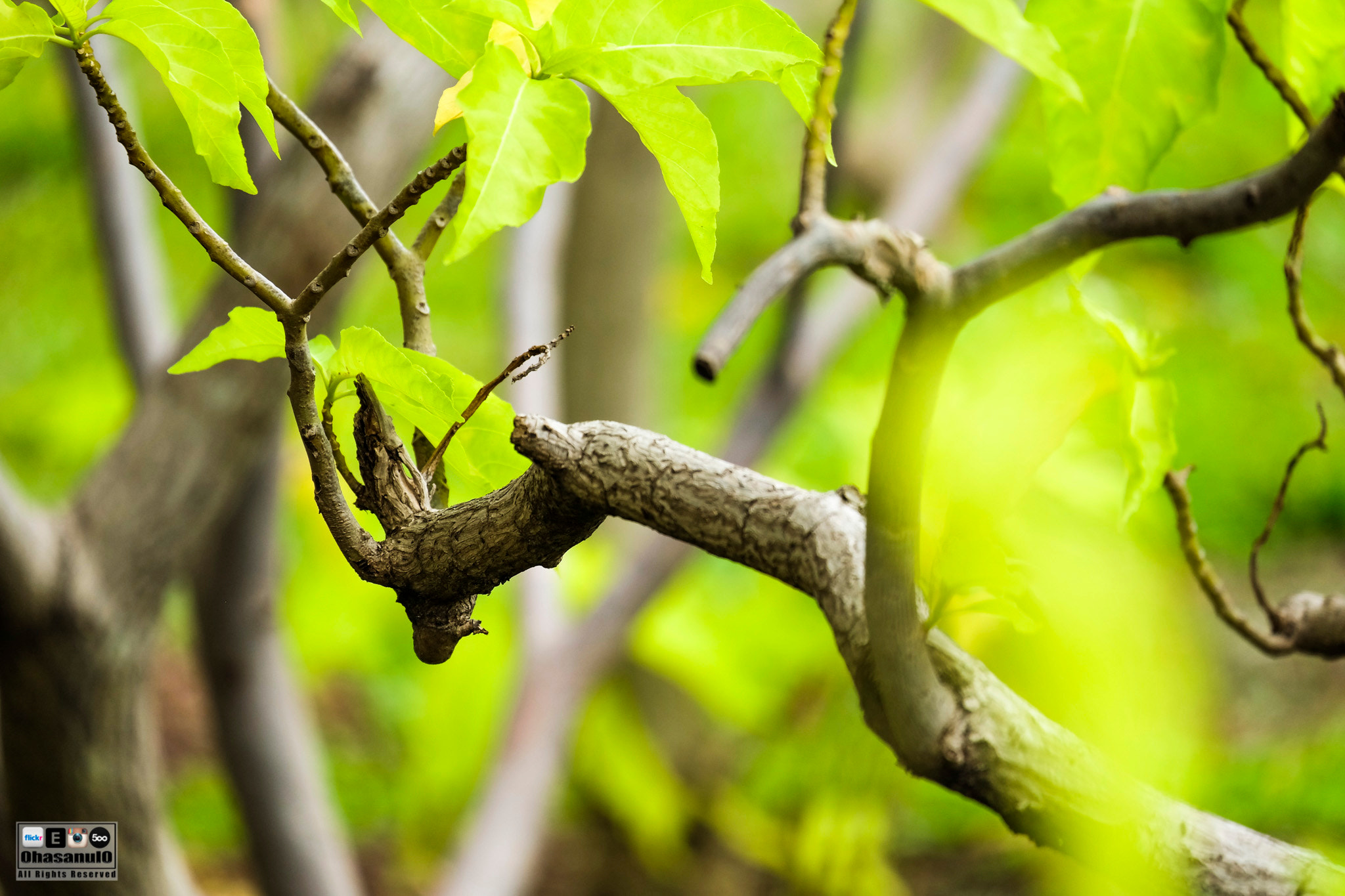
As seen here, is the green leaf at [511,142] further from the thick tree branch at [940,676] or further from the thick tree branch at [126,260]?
the thick tree branch at [126,260]

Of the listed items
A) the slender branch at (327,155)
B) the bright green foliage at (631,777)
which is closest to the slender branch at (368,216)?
the slender branch at (327,155)

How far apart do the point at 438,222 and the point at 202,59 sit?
0.07m

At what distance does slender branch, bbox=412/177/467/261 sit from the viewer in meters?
0.27

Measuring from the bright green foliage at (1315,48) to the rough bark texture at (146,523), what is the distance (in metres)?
0.66

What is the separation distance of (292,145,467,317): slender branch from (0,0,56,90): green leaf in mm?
90

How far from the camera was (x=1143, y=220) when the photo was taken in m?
0.28

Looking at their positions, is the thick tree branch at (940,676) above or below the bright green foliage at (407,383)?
below

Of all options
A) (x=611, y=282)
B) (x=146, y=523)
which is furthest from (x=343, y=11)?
(x=611, y=282)

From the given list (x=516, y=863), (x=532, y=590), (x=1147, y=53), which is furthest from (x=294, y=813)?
(x=1147, y=53)

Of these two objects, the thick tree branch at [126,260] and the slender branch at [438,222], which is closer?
the slender branch at [438,222]

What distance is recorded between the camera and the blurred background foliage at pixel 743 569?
1.25 m

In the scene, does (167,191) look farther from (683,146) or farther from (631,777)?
(631,777)

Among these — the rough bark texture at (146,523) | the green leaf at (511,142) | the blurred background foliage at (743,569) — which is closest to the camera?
the green leaf at (511,142)
